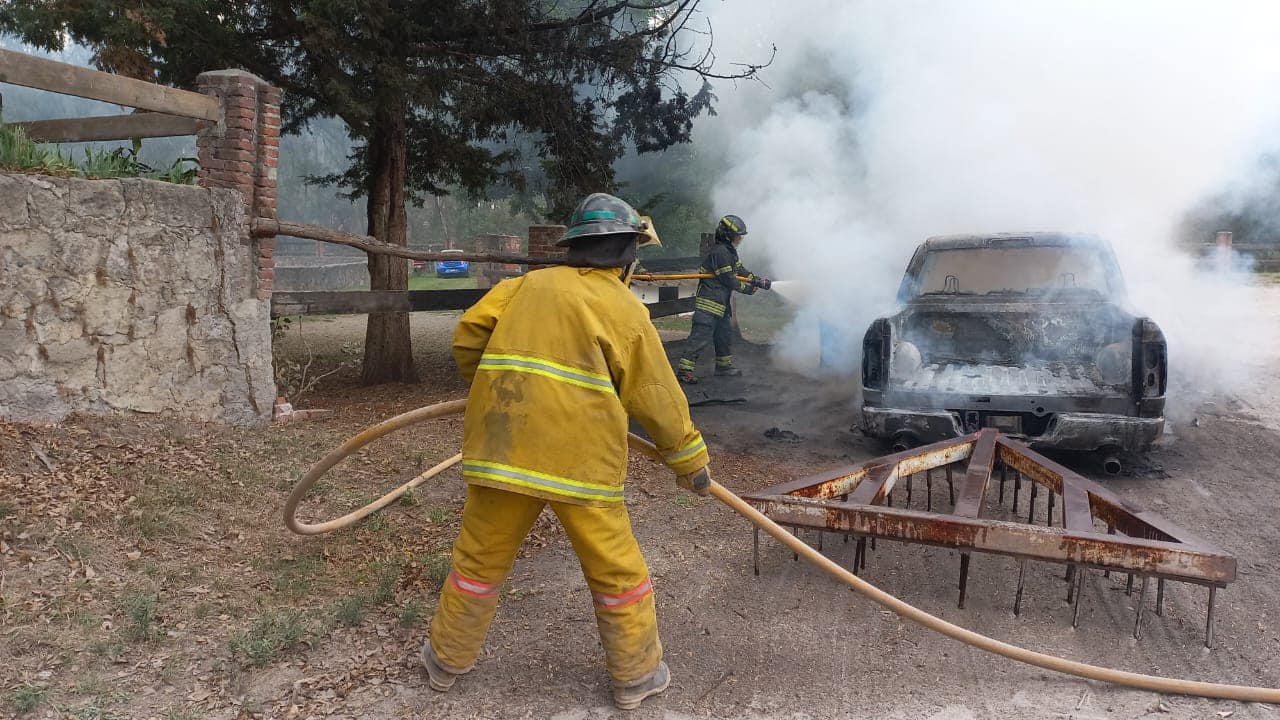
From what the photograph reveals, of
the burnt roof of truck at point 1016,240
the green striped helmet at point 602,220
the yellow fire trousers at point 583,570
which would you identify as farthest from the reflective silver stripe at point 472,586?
the burnt roof of truck at point 1016,240

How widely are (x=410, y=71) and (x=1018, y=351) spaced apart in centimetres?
556

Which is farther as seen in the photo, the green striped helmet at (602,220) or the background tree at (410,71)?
the background tree at (410,71)

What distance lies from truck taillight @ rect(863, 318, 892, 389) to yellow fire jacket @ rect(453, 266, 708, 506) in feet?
11.2

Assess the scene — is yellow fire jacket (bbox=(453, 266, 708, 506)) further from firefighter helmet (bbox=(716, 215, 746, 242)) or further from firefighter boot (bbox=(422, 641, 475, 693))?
firefighter helmet (bbox=(716, 215, 746, 242))

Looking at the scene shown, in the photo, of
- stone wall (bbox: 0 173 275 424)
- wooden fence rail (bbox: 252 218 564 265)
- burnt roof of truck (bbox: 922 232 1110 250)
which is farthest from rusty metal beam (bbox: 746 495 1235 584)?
burnt roof of truck (bbox: 922 232 1110 250)

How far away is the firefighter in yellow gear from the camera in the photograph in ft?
9.15

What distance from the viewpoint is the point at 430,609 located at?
3.66m

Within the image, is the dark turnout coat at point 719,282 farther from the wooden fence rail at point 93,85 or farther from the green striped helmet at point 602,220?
the green striped helmet at point 602,220

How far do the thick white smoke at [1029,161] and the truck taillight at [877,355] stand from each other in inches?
126

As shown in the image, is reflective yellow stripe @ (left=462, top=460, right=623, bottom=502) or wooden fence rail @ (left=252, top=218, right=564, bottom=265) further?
wooden fence rail @ (left=252, top=218, right=564, bottom=265)

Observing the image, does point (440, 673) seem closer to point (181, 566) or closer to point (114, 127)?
point (181, 566)

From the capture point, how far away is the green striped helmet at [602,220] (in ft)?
9.72

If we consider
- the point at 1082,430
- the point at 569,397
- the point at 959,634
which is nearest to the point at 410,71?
the point at 569,397

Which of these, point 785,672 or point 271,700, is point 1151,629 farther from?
point 271,700
